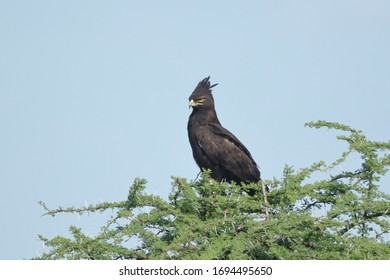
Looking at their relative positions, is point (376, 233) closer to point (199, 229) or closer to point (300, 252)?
point (300, 252)

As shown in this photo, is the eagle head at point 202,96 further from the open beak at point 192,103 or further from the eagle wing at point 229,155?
the eagle wing at point 229,155

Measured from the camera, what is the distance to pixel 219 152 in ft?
43.7

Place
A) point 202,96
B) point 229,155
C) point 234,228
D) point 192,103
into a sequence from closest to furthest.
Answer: point 234,228, point 229,155, point 192,103, point 202,96

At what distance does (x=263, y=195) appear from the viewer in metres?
8.90

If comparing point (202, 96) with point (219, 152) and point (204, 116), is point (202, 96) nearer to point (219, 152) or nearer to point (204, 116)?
point (204, 116)

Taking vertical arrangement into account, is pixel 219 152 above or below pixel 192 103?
below

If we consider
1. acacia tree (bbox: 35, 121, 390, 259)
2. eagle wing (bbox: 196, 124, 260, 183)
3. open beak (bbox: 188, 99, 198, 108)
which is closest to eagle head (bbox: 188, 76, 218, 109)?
open beak (bbox: 188, 99, 198, 108)

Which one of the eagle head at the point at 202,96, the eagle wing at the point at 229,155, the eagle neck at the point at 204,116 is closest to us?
the eagle wing at the point at 229,155

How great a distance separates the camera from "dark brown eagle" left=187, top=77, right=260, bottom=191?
1318 centimetres

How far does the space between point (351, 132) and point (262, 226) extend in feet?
6.96

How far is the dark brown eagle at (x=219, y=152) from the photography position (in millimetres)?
13180

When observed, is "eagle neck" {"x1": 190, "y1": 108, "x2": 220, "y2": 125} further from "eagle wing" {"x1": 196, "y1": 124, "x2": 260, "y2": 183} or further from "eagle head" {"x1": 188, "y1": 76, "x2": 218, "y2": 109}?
"eagle wing" {"x1": 196, "y1": 124, "x2": 260, "y2": 183}

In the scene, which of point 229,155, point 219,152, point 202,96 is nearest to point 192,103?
point 202,96

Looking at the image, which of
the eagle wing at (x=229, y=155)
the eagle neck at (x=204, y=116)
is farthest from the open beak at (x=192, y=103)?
the eagle wing at (x=229, y=155)
